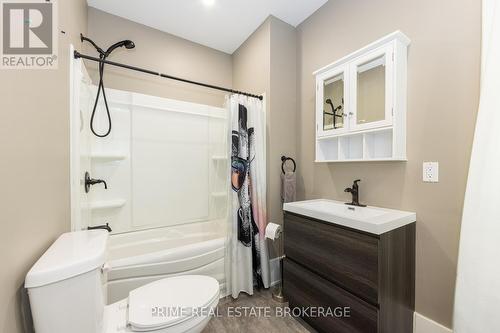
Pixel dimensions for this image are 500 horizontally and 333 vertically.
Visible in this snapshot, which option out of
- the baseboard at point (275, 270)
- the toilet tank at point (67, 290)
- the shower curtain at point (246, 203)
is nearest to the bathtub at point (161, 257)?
the shower curtain at point (246, 203)

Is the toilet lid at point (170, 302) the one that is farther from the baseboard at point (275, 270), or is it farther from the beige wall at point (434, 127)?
the beige wall at point (434, 127)

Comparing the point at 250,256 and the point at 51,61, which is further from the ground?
the point at 51,61

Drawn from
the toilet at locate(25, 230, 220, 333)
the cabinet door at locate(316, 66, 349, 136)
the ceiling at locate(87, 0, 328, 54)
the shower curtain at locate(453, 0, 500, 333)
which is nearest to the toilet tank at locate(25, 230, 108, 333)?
the toilet at locate(25, 230, 220, 333)

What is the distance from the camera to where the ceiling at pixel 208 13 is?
6.55 feet

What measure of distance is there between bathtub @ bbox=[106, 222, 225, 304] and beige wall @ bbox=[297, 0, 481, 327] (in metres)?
1.43

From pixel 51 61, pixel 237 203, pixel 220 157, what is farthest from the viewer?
pixel 220 157

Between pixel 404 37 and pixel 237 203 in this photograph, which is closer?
pixel 404 37

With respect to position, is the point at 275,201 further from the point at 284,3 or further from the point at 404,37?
the point at 284,3

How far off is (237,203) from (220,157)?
1.73ft

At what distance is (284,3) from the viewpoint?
1.98m

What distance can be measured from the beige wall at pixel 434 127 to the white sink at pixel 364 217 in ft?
0.34

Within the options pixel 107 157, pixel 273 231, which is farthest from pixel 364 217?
pixel 107 157

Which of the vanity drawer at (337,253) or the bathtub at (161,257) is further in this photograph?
the bathtub at (161,257)

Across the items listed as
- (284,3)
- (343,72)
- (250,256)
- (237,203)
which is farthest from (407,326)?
(284,3)
